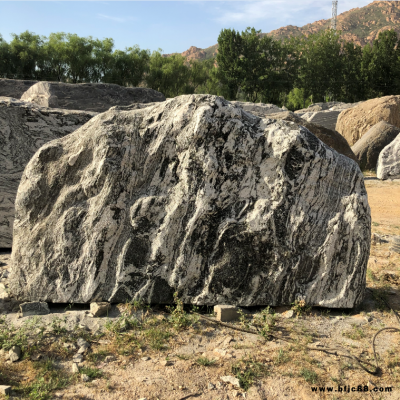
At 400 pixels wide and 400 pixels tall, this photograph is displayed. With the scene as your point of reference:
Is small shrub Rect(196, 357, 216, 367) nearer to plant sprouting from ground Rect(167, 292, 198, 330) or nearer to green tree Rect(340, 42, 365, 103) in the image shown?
plant sprouting from ground Rect(167, 292, 198, 330)

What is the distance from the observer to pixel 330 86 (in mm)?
34031

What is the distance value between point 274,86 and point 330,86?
4.84 m

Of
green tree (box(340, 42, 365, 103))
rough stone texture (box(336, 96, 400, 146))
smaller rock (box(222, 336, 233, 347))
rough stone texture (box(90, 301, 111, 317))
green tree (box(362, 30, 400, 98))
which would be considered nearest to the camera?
smaller rock (box(222, 336, 233, 347))

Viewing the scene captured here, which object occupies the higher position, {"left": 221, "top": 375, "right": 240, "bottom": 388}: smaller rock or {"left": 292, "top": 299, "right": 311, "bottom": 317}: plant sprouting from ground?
{"left": 292, "top": 299, "right": 311, "bottom": 317}: plant sprouting from ground

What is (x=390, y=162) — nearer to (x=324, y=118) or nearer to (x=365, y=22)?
(x=324, y=118)

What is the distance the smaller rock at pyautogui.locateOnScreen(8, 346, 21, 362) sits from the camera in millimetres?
2572

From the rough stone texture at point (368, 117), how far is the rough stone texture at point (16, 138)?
12.2 m

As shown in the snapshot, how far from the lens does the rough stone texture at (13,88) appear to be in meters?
11.1

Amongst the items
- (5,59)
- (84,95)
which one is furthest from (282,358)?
(5,59)

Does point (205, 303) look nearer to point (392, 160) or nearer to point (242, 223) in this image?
point (242, 223)

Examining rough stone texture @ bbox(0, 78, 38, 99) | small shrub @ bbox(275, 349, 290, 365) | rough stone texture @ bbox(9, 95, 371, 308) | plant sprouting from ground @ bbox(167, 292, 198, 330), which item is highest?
rough stone texture @ bbox(0, 78, 38, 99)

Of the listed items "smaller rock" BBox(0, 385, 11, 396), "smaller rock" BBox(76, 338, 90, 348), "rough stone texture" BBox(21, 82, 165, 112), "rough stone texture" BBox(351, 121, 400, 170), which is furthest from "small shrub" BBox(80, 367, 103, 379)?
"rough stone texture" BBox(351, 121, 400, 170)

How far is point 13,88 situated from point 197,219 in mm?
10221

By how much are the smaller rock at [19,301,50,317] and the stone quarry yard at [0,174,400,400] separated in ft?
0.22
